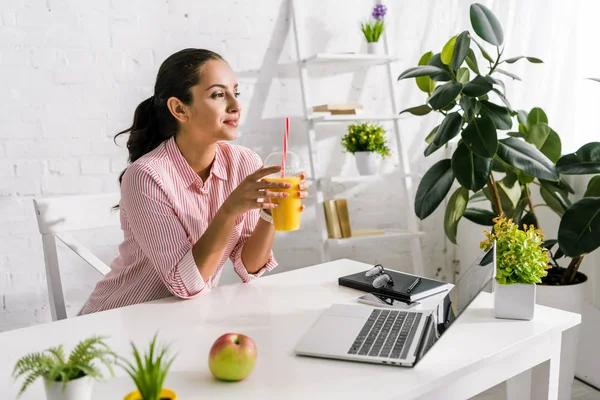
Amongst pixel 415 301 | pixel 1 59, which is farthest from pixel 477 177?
pixel 1 59

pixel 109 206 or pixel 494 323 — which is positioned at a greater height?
pixel 109 206

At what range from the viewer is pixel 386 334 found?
107cm

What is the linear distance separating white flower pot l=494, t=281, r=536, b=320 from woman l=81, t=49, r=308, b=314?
575mm

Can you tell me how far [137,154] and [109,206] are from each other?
0.63ft

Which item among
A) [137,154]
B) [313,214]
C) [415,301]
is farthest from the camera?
[313,214]

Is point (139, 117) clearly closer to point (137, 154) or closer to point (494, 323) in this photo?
point (137, 154)

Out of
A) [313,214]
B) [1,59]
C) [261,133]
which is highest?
[1,59]

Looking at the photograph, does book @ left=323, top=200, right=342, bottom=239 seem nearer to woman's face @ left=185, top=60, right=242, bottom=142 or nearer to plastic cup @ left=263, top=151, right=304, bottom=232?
woman's face @ left=185, top=60, right=242, bottom=142

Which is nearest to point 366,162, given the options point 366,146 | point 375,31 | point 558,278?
point 366,146

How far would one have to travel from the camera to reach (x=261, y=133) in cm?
292

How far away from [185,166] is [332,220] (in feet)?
4.54

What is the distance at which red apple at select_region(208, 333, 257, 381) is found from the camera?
2.96ft

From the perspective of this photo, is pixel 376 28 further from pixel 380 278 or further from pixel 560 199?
pixel 380 278

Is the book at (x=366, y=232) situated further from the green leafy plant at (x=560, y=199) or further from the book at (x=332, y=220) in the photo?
the green leafy plant at (x=560, y=199)
